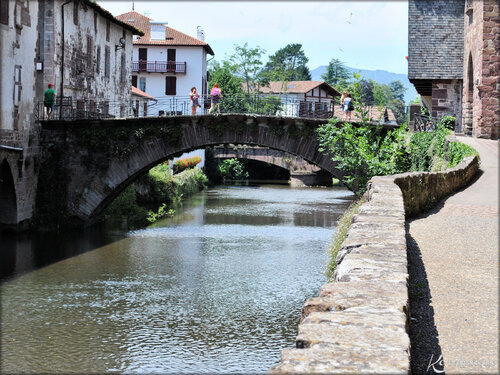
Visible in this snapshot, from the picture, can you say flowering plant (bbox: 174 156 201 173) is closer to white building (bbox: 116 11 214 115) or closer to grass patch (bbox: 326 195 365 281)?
white building (bbox: 116 11 214 115)

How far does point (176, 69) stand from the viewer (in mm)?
51844

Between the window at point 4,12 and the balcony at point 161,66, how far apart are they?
1197 inches

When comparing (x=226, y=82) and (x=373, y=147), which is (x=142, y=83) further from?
(x=373, y=147)

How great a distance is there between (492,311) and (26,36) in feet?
68.8

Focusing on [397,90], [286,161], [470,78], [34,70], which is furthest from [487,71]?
[397,90]

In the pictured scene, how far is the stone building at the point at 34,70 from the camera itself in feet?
71.6

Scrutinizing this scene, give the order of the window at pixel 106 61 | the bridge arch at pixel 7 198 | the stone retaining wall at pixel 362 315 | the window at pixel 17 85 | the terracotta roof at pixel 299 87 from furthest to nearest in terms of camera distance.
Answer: the terracotta roof at pixel 299 87 < the window at pixel 106 61 < the bridge arch at pixel 7 198 < the window at pixel 17 85 < the stone retaining wall at pixel 362 315

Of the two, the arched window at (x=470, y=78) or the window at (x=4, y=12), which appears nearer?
the window at (x=4, y=12)

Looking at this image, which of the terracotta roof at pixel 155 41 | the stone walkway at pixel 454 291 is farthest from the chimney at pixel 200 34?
the stone walkway at pixel 454 291

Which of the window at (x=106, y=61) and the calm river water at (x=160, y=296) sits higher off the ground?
the window at (x=106, y=61)

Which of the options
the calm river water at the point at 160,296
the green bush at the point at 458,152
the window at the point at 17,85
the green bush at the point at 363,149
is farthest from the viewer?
the window at the point at 17,85

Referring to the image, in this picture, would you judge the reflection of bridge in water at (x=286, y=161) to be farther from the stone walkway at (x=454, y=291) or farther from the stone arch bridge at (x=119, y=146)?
the stone walkway at (x=454, y=291)

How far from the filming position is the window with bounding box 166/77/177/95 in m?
52.4

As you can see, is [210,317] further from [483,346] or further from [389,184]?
[483,346]
